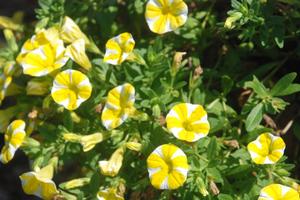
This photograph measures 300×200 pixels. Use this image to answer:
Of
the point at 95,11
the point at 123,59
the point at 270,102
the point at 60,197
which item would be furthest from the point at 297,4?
the point at 60,197

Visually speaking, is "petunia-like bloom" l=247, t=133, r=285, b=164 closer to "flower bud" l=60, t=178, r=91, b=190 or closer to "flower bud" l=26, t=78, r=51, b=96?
"flower bud" l=60, t=178, r=91, b=190

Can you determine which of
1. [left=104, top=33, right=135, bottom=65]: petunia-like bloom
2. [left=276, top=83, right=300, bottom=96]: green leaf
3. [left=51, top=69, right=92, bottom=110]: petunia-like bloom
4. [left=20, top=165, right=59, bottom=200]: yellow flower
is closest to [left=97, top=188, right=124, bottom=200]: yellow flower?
[left=20, top=165, right=59, bottom=200]: yellow flower

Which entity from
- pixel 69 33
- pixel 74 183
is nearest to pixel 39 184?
pixel 74 183

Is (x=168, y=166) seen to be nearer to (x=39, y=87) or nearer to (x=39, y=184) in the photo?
(x=39, y=184)

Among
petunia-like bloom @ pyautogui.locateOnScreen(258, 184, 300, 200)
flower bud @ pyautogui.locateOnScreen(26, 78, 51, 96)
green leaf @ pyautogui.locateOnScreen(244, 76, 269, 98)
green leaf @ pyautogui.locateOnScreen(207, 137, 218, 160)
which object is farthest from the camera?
flower bud @ pyautogui.locateOnScreen(26, 78, 51, 96)

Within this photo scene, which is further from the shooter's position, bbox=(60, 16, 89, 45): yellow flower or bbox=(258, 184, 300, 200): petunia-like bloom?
bbox=(60, 16, 89, 45): yellow flower
